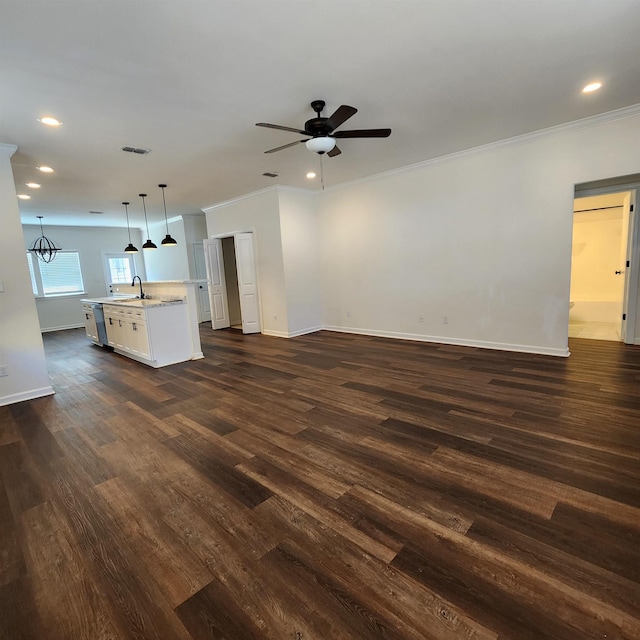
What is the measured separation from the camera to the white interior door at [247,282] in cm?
712

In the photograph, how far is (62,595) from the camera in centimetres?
150

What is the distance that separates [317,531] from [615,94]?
15.4 feet

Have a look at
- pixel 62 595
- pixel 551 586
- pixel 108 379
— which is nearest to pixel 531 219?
pixel 551 586

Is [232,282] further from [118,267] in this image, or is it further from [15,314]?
[15,314]

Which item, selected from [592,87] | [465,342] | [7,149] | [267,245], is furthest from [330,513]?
[267,245]

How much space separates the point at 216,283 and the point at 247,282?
1180 millimetres

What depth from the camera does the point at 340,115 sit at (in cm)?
292

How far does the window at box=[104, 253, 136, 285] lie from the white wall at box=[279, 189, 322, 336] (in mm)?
6307

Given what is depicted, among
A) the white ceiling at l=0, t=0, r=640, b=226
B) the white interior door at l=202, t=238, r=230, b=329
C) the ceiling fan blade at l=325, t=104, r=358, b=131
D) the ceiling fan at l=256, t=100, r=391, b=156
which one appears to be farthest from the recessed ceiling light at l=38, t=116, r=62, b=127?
the white interior door at l=202, t=238, r=230, b=329

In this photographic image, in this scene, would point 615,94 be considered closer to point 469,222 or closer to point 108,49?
point 469,222

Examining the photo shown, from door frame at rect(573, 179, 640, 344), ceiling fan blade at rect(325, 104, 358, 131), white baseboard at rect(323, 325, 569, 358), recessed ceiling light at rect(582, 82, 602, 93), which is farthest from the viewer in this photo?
white baseboard at rect(323, 325, 569, 358)

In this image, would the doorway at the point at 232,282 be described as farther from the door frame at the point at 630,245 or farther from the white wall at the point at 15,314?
the door frame at the point at 630,245

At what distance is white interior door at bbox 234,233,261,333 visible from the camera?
7.12 m

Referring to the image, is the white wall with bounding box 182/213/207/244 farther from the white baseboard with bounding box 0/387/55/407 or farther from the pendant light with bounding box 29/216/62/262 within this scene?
the white baseboard with bounding box 0/387/55/407
